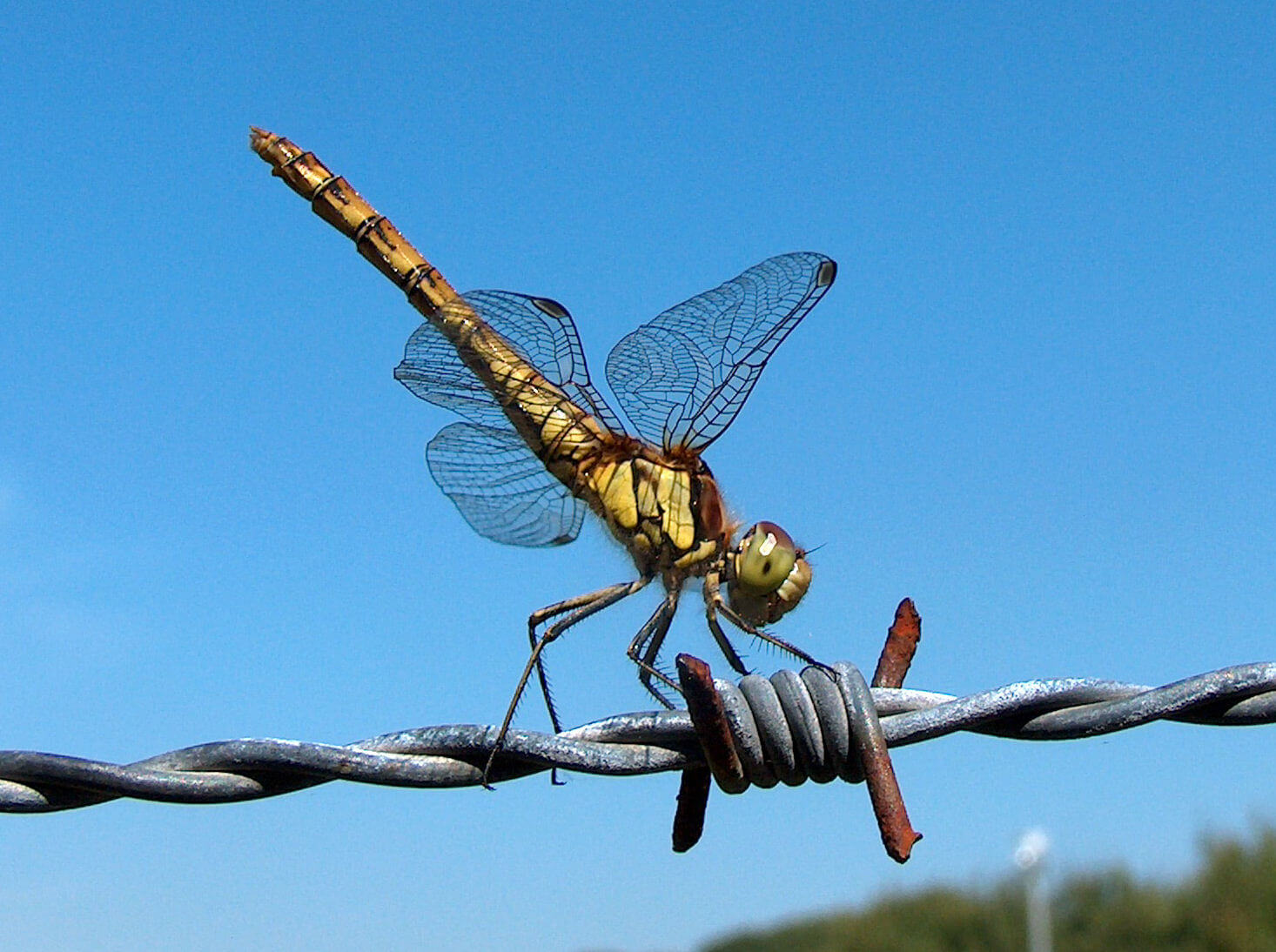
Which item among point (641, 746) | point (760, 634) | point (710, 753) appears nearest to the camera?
point (710, 753)

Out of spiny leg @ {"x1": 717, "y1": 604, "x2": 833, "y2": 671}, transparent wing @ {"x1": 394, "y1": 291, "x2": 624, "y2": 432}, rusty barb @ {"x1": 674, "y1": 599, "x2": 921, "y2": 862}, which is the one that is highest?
transparent wing @ {"x1": 394, "y1": 291, "x2": 624, "y2": 432}

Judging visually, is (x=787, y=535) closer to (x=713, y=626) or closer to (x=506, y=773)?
(x=713, y=626)

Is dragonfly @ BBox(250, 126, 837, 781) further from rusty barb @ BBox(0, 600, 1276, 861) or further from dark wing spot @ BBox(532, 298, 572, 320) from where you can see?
rusty barb @ BBox(0, 600, 1276, 861)

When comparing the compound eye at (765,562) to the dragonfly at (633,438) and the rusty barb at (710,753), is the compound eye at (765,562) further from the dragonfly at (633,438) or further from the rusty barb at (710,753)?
the rusty barb at (710,753)

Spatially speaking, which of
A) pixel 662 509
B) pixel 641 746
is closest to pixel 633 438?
pixel 662 509

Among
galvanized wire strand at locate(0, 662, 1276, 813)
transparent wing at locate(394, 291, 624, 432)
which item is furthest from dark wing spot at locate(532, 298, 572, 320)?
galvanized wire strand at locate(0, 662, 1276, 813)

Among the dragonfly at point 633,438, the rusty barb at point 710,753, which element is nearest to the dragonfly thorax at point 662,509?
the dragonfly at point 633,438

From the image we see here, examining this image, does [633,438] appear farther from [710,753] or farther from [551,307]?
[710,753]
